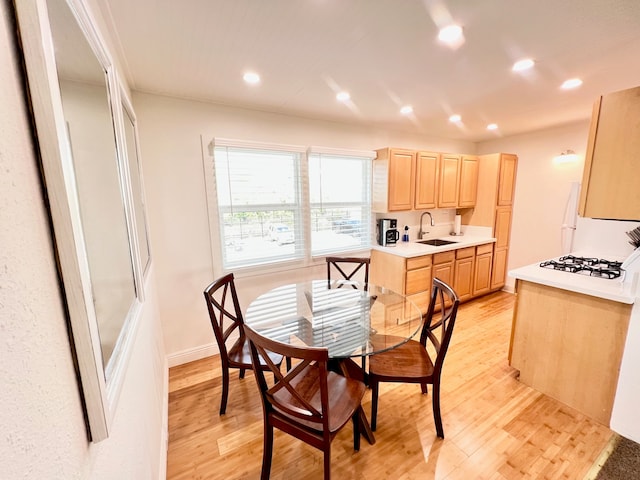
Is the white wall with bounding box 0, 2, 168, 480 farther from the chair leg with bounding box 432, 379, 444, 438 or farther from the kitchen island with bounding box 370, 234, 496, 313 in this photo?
the kitchen island with bounding box 370, 234, 496, 313

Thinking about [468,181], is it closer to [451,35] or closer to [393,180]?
[393,180]

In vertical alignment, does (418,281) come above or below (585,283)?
below

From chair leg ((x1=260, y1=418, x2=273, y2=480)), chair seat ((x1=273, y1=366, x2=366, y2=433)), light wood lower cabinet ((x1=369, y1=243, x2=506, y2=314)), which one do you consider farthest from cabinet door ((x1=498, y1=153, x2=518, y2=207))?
chair leg ((x1=260, y1=418, x2=273, y2=480))

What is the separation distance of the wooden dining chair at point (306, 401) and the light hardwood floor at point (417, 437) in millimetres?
220

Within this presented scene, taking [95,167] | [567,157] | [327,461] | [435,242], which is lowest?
[327,461]

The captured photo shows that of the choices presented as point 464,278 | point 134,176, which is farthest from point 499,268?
point 134,176

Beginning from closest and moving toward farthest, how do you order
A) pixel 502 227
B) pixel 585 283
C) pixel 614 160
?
pixel 614 160, pixel 585 283, pixel 502 227

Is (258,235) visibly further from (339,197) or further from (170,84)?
(170,84)

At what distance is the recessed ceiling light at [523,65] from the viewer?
1.79m

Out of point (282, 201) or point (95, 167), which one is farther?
point (282, 201)

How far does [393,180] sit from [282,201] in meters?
1.45

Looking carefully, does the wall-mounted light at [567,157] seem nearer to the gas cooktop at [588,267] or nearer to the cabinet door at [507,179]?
the cabinet door at [507,179]

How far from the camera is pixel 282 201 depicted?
290 cm

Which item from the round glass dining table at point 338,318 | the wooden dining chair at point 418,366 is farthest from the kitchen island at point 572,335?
the round glass dining table at point 338,318
